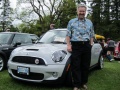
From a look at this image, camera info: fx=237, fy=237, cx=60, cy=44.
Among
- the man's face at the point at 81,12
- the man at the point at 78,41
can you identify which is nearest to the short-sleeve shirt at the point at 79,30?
the man at the point at 78,41

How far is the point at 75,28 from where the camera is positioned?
5332mm

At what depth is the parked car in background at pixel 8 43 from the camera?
7.81 m

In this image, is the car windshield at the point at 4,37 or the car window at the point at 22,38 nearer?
the car windshield at the point at 4,37

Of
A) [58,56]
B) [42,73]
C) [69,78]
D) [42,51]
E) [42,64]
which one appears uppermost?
[42,51]

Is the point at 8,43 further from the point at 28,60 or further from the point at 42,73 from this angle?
the point at 42,73

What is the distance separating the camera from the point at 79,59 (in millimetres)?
5355

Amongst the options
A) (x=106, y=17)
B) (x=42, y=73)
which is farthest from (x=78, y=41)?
(x=106, y=17)

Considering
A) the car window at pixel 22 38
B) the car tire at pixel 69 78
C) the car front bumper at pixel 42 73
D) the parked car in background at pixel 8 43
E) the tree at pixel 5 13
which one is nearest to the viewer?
the car front bumper at pixel 42 73

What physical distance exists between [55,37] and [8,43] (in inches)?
90.9

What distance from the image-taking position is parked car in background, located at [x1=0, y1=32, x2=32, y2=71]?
7.81 meters

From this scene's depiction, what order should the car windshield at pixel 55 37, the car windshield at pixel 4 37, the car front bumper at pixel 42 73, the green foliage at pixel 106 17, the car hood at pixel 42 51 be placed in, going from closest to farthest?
the car front bumper at pixel 42 73, the car hood at pixel 42 51, the car windshield at pixel 55 37, the car windshield at pixel 4 37, the green foliage at pixel 106 17

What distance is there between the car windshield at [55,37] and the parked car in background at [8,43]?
1609 mm

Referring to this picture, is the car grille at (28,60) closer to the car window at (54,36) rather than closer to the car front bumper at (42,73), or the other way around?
the car front bumper at (42,73)

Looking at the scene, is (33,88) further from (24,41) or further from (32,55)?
(24,41)
